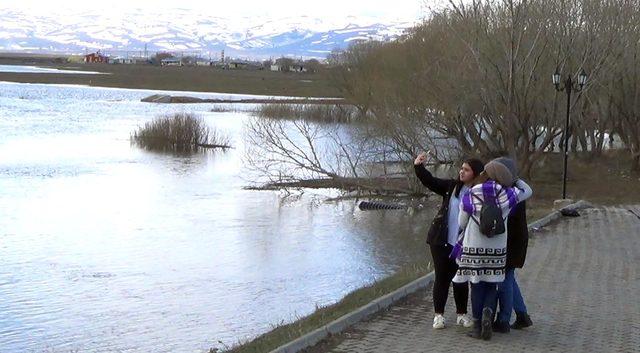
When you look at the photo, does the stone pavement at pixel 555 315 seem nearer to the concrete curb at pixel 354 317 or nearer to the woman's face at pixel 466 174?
the concrete curb at pixel 354 317

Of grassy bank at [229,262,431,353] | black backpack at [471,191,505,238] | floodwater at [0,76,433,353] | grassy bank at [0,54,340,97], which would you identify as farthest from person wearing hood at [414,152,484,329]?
grassy bank at [0,54,340,97]

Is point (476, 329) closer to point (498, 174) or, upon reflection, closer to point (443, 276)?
point (443, 276)

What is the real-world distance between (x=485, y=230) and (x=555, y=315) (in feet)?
7.43

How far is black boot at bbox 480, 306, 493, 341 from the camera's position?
7980 mm

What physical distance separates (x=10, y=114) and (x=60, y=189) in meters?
31.5

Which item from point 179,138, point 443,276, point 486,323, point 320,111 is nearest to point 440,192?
point 443,276

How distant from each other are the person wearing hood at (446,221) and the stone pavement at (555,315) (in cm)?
42

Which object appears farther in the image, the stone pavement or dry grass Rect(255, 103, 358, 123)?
dry grass Rect(255, 103, 358, 123)

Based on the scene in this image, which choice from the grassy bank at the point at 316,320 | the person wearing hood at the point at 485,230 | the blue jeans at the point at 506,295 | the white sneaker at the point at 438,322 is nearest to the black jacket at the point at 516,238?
the blue jeans at the point at 506,295

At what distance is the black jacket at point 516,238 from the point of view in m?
8.09

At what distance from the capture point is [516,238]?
26.6 ft

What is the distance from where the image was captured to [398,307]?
960 centimetres

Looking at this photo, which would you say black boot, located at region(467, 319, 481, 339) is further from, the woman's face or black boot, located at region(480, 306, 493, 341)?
the woman's face

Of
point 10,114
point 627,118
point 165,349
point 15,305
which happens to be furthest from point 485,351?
point 10,114
